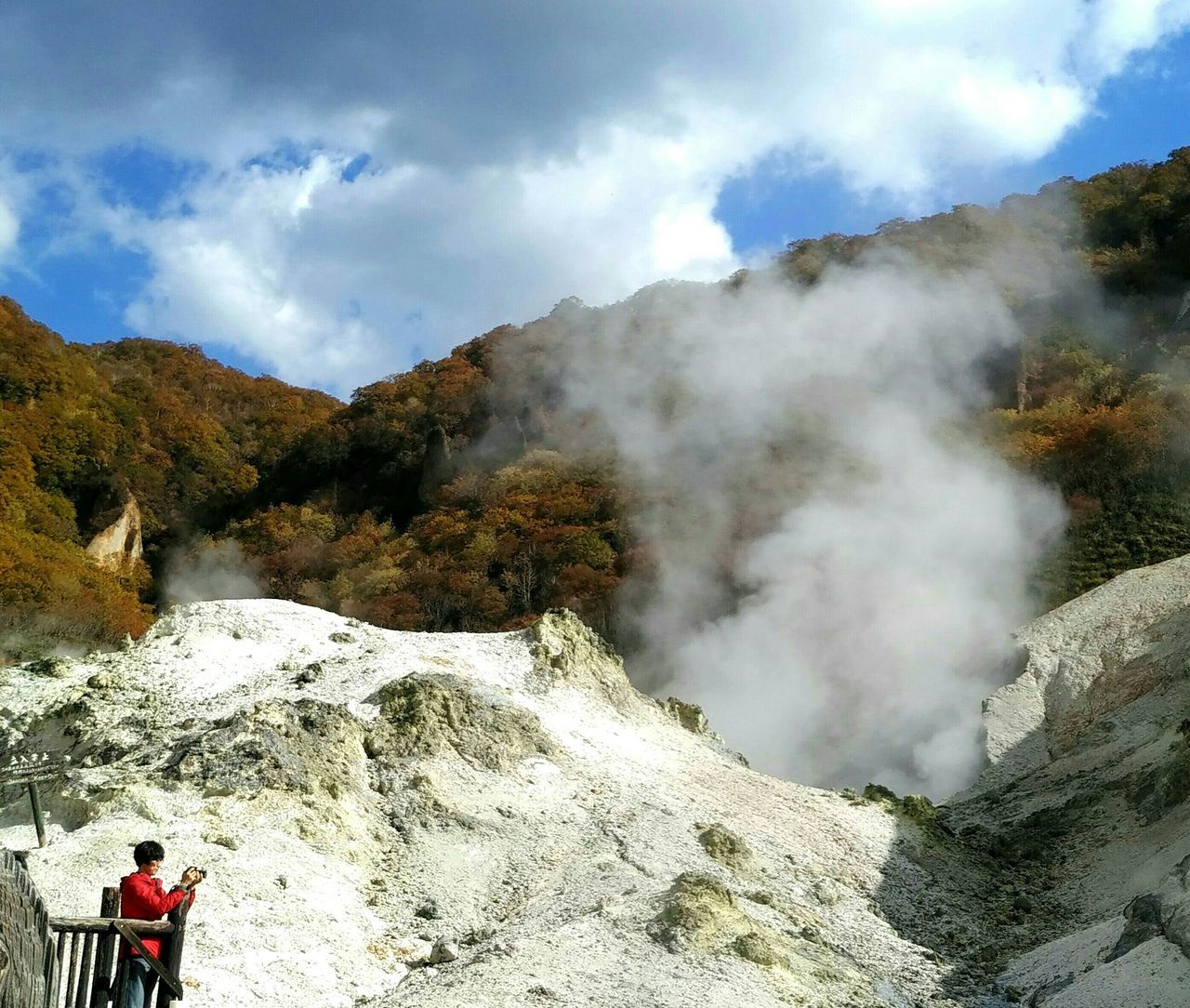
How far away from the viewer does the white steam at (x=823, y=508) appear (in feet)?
94.5

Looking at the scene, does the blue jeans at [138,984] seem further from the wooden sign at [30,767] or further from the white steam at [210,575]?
the white steam at [210,575]

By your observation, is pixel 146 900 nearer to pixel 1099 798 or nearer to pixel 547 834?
pixel 547 834

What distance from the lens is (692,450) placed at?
4638cm

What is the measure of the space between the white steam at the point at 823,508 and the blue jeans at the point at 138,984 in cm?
1907

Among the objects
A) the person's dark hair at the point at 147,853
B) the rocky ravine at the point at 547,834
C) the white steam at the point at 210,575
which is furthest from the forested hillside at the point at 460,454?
the person's dark hair at the point at 147,853

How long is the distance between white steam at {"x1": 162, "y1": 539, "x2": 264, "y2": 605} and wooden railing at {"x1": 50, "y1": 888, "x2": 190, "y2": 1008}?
1473 inches

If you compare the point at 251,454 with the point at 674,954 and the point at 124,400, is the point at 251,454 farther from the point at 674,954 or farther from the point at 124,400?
the point at 674,954

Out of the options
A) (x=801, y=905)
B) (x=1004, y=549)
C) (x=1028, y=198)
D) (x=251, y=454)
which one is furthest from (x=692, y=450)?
(x=801, y=905)

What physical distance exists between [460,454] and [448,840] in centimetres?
3701

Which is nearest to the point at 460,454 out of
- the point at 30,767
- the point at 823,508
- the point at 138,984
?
the point at 823,508

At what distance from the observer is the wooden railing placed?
21.1ft

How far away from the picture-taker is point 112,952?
6.61 m

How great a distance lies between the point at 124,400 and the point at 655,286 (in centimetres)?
2699

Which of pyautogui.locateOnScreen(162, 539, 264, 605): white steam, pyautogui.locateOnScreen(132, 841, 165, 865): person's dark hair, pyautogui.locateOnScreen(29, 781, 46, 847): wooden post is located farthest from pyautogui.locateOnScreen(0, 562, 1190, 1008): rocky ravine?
pyautogui.locateOnScreen(162, 539, 264, 605): white steam
